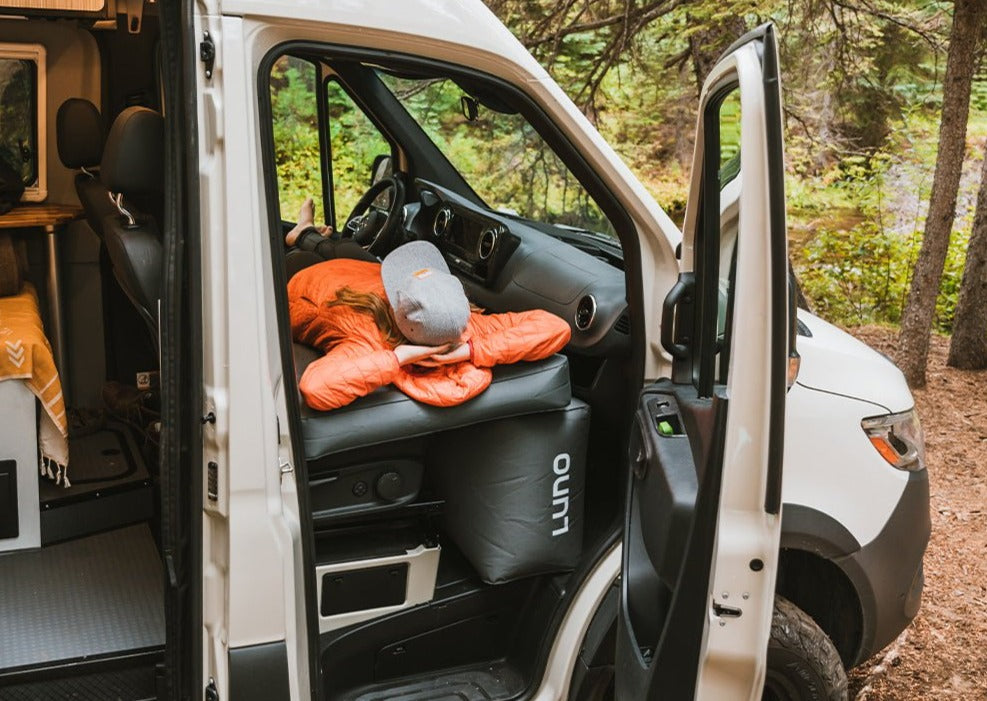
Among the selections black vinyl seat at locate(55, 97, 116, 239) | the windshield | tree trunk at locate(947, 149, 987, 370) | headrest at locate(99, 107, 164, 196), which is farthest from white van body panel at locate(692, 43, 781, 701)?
tree trunk at locate(947, 149, 987, 370)

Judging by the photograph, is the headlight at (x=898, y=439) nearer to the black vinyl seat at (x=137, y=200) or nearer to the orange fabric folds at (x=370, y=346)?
the orange fabric folds at (x=370, y=346)

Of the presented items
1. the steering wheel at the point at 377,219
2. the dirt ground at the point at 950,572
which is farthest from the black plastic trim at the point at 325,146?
the dirt ground at the point at 950,572

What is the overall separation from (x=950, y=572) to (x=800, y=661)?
2.19 meters

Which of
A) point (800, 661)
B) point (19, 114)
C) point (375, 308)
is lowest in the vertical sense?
point (800, 661)

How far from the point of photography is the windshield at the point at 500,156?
15.3 ft

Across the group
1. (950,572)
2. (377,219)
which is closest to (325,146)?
(377,219)

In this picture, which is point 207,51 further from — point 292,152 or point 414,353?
point 292,152

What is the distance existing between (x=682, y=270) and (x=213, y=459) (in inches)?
46.9

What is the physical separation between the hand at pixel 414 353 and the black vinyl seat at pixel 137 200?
630mm

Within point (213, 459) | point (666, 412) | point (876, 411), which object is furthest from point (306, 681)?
point (876, 411)

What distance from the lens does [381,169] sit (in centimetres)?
432

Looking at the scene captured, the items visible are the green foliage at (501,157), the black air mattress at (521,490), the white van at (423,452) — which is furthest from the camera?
the green foliage at (501,157)

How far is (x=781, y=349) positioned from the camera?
5.92 feet

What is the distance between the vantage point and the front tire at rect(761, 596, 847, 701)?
102 inches
